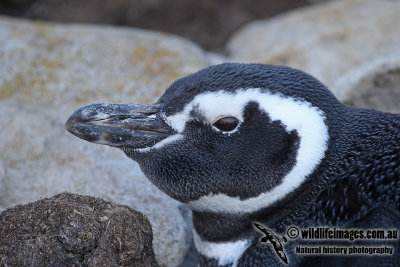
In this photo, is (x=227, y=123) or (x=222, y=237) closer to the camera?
(x=227, y=123)

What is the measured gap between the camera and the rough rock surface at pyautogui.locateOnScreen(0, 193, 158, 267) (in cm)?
209

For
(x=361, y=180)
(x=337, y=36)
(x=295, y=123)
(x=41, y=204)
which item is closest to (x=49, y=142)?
(x=41, y=204)

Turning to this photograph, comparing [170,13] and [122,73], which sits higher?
[122,73]

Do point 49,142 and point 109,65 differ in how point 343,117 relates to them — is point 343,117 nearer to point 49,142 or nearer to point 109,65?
point 49,142

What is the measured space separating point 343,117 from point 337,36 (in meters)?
2.19

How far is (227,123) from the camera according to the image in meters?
2.14

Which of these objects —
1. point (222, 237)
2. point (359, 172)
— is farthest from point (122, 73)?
point (359, 172)

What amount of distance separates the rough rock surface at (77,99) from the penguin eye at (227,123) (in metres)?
0.76

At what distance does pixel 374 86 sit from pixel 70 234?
7.32ft

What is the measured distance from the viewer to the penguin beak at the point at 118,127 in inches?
88.4

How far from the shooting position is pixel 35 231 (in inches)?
83.7

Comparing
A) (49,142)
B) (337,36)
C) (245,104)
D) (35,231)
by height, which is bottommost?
(49,142)

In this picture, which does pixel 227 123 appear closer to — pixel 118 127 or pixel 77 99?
pixel 118 127

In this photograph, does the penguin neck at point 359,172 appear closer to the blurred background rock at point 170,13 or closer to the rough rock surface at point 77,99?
the rough rock surface at point 77,99
